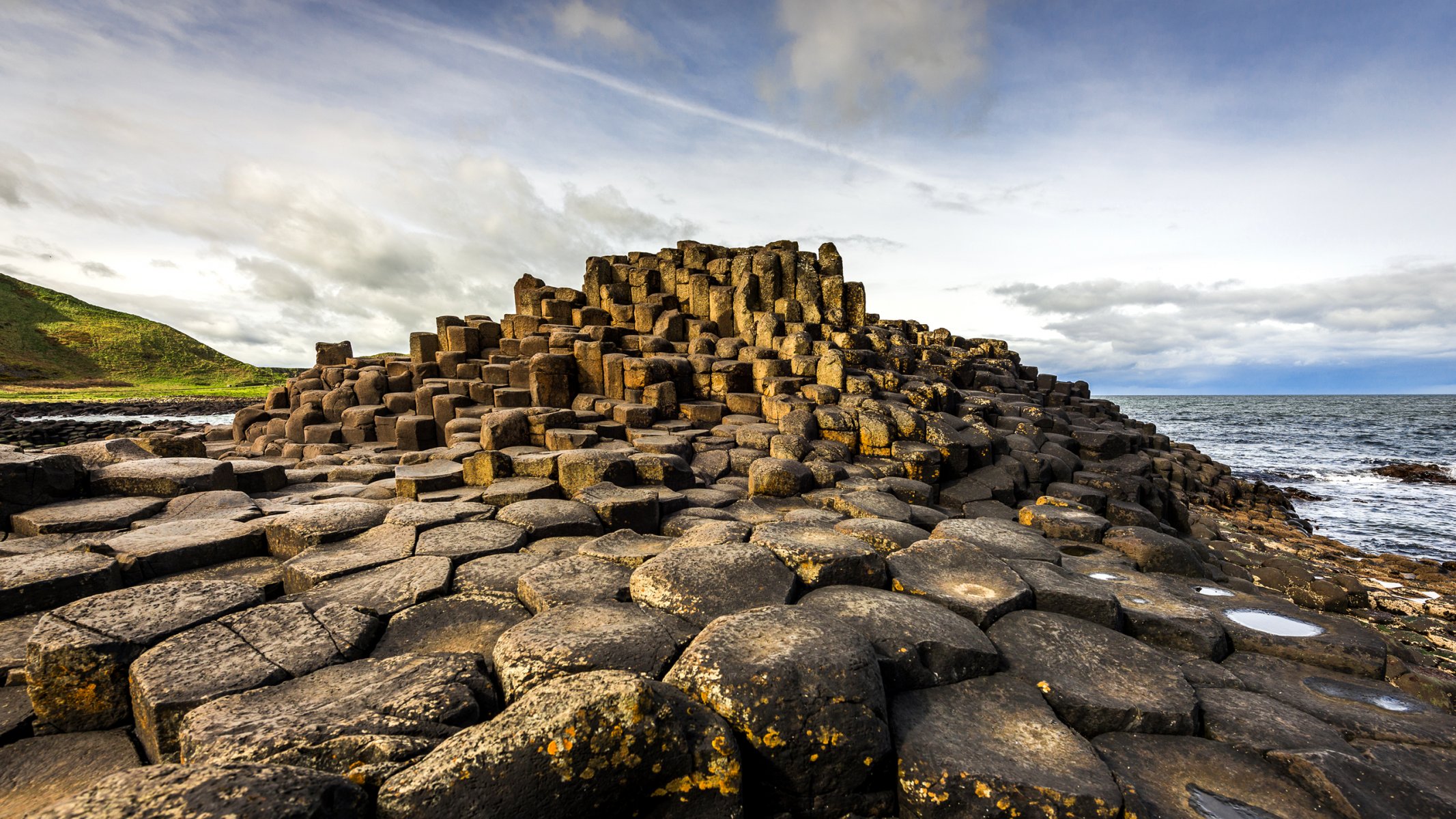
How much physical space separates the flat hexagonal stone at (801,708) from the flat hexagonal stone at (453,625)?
54.5 inches

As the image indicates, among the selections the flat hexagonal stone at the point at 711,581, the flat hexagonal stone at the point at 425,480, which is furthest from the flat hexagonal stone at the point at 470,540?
the flat hexagonal stone at the point at 425,480

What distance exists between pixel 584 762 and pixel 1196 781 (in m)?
2.75

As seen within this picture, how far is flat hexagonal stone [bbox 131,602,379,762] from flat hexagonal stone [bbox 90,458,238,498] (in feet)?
13.2

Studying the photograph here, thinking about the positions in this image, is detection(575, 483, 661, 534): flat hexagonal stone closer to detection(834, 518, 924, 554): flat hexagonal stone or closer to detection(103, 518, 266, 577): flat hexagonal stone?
detection(834, 518, 924, 554): flat hexagonal stone

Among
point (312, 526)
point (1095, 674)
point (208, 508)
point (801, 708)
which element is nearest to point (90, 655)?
point (312, 526)

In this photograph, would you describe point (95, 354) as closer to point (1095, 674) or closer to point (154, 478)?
point (154, 478)

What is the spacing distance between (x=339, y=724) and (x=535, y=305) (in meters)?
14.4

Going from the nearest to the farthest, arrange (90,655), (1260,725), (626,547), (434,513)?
(90,655) < (1260,725) < (626,547) < (434,513)

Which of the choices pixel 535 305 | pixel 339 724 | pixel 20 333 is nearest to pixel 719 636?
pixel 339 724

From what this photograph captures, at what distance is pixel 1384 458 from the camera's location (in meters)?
29.2

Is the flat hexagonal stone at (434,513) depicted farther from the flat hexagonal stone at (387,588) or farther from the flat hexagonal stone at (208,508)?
the flat hexagonal stone at (208,508)

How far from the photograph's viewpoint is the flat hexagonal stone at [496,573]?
13.1 feet

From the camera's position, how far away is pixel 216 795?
1.67 metres

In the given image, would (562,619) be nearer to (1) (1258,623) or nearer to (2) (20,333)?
(1) (1258,623)
